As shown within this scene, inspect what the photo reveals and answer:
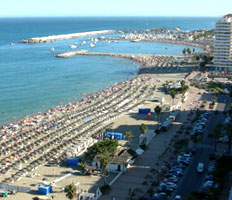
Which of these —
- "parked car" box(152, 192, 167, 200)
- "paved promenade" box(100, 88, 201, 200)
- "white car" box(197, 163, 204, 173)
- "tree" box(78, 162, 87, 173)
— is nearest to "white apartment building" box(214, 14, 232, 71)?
"paved promenade" box(100, 88, 201, 200)

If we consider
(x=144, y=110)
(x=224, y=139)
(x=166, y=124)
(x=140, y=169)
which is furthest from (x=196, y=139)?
(x=144, y=110)

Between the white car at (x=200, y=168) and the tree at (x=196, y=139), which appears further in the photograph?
the tree at (x=196, y=139)

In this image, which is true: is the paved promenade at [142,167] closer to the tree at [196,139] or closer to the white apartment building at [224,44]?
the tree at [196,139]

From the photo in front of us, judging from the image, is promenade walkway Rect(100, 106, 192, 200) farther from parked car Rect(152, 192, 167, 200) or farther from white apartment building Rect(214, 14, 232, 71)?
white apartment building Rect(214, 14, 232, 71)

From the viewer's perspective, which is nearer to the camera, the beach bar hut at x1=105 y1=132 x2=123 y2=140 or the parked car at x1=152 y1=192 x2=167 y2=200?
the parked car at x1=152 y1=192 x2=167 y2=200

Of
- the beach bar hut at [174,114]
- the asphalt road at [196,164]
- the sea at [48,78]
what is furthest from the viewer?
the sea at [48,78]

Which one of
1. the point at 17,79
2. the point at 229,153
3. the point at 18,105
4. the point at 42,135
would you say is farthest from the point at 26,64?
the point at 229,153

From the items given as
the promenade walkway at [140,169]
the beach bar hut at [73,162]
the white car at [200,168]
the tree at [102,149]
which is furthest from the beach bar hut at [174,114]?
the beach bar hut at [73,162]

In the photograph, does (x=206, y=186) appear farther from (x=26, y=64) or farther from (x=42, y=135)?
(x=26, y=64)

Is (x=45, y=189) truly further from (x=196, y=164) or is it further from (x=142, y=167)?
(x=196, y=164)
